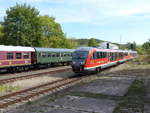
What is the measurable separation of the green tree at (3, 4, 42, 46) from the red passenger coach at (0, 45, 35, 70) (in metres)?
15.4

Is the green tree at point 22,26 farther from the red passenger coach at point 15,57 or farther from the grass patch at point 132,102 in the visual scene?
the grass patch at point 132,102

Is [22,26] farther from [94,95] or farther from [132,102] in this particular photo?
[132,102]

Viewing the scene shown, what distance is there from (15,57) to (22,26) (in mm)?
18958

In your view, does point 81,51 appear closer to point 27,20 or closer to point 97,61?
point 97,61

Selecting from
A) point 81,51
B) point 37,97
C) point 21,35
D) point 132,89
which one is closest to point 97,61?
point 81,51

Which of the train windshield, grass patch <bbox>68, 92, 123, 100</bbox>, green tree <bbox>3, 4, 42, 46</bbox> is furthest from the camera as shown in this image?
green tree <bbox>3, 4, 42, 46</bbox>

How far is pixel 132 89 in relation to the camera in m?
11.6

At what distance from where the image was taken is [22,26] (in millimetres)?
38219

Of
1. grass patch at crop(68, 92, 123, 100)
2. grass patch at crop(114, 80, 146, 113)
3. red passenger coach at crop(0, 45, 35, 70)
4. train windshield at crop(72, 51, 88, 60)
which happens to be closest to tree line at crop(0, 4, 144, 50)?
red passenger coach at crop(0, 45, 35, 70)

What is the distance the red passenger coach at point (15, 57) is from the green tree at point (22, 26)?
15365 mm

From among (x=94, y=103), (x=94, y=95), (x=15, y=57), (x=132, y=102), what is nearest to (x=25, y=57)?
(x=15, y=57)

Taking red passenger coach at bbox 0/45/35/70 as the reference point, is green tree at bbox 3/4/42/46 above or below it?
above

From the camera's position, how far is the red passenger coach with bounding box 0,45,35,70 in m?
19.2

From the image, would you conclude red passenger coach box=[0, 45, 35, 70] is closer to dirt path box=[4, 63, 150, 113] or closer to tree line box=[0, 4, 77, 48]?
dirt path box=[4, 63, 150, 113]
